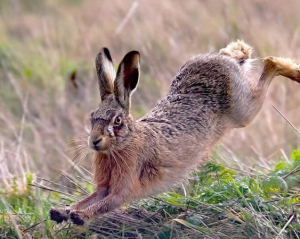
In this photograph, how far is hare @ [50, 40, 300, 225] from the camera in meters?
4.71

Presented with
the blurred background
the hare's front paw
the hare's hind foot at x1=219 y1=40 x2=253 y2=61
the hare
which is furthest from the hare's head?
the blurred background

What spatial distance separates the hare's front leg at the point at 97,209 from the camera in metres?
4.50

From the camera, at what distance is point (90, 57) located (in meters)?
10.1

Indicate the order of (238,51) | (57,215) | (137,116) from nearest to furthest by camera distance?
(57,215), (238,51), (137,116)

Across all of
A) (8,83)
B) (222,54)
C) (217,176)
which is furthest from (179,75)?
(8,83)

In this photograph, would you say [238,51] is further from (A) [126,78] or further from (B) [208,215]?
(B) [208,215]

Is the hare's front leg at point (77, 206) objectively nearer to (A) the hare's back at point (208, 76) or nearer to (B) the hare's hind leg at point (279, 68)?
(A) the hare's back at point (208, 76)

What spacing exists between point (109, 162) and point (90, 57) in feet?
17.6

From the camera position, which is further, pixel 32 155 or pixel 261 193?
pixel 32 155

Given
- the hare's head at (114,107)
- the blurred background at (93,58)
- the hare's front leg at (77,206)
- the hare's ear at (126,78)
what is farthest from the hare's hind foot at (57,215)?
the blurred background at (93,58)

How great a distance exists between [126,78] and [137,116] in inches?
146

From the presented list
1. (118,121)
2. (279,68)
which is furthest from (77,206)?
(279,68)

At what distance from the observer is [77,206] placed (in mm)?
4695

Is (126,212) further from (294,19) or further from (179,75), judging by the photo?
(294,19)
